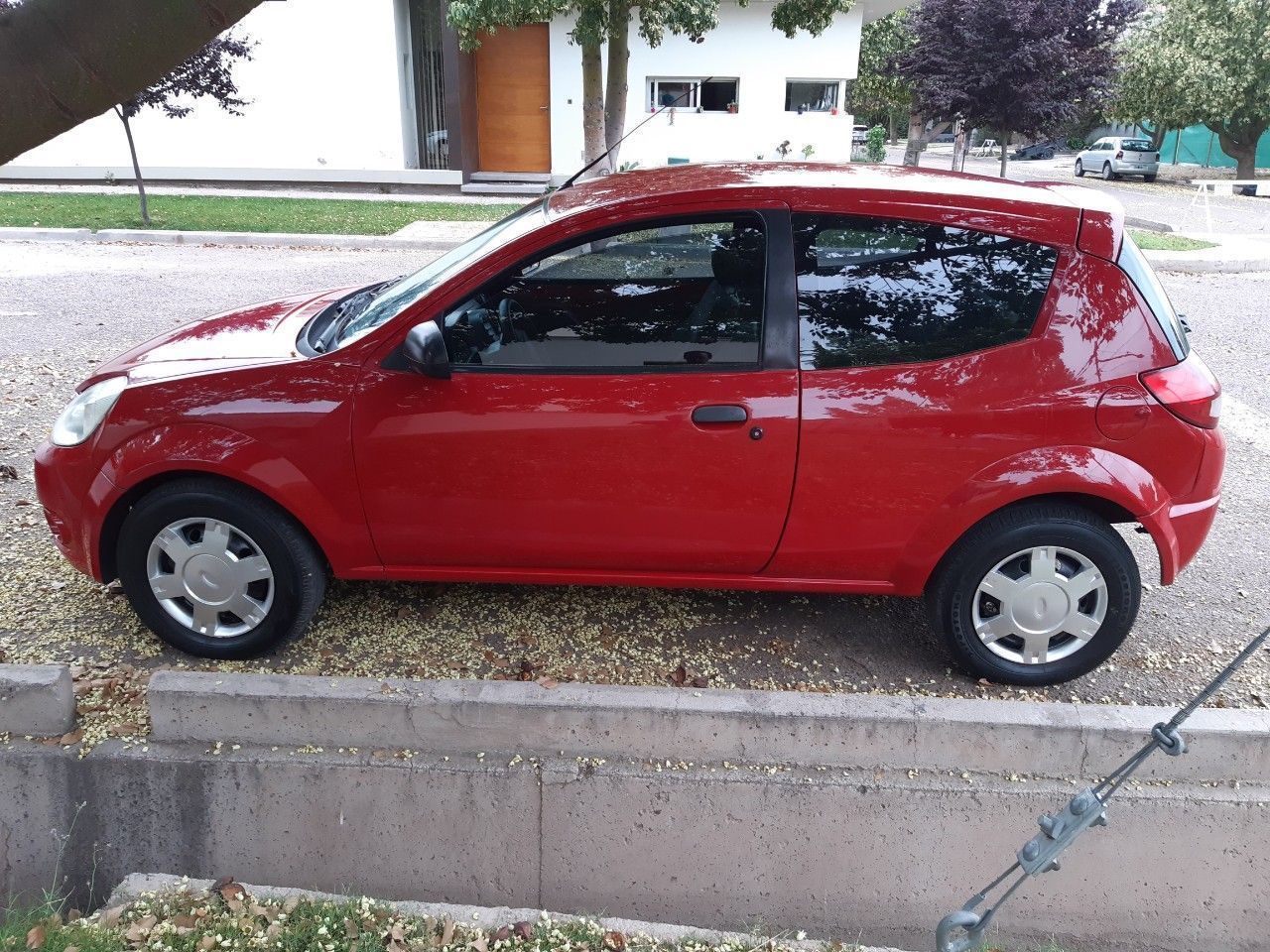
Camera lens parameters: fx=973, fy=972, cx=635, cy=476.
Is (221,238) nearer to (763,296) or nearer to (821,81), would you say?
(763,296)

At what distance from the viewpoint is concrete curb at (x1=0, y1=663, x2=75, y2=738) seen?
3441 mm

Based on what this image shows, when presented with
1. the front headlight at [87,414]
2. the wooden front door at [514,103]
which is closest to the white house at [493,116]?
the wooden front door at [514,103]

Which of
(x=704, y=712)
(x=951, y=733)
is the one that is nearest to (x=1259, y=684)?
(x=951, y=733)

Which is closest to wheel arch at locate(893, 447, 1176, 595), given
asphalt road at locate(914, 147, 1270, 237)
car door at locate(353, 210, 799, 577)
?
car door at locate(353, 210, 799, 577)

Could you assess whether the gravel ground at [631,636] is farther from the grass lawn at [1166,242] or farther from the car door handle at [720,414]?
the grass lawn at [1166,242]

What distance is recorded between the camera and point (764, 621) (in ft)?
13.6

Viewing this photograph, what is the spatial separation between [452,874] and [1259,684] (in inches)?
125

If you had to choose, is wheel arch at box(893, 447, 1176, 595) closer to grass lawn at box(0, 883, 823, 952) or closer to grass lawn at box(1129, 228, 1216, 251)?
grass lawn at box(0, 883, 823, 952)

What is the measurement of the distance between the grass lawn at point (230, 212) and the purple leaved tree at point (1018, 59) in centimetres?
814

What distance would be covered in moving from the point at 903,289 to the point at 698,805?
76.5 inches

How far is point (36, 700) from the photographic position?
11.3ft

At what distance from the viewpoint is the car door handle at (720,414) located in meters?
3.37

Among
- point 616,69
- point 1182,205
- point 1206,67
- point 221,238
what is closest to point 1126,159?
point 1206,67

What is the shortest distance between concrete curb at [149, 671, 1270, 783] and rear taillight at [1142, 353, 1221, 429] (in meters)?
1.05
